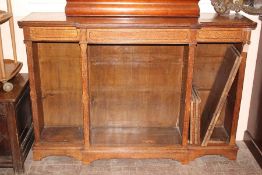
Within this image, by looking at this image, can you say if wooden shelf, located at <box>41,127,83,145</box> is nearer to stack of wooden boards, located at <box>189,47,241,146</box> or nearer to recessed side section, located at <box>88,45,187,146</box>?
recessed side section, located at <box>88,45,187,146</box>

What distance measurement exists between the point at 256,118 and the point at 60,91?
67.5 inches

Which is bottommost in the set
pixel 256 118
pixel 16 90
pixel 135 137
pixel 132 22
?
pixel 135 137

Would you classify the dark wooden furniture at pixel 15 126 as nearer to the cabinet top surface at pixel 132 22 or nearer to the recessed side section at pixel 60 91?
the recessed side section at pixel 60 91

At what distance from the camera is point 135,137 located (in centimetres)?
289

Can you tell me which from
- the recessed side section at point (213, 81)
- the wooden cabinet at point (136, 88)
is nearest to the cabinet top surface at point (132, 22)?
the wooden cabinet at point (136, 88)

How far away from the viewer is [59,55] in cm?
286

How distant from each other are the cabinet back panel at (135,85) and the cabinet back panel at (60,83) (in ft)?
0.47

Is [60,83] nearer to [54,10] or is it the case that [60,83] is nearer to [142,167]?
[54,10]

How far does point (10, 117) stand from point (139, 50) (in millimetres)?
1157

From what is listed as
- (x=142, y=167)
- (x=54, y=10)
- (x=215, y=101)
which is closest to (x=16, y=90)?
(x=54, y=10)

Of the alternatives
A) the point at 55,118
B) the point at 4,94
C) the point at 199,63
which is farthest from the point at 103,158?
A: the point at 199,63

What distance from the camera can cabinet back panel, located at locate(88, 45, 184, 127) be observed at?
113 inches

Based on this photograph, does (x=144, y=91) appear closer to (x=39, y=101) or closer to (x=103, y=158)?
(x=103, y=158)

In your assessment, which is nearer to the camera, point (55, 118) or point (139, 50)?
point (139, 50)
